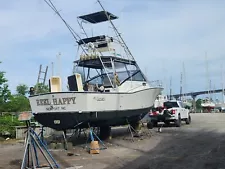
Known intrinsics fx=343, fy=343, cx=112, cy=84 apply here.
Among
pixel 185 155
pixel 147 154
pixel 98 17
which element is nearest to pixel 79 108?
pixel 147 154

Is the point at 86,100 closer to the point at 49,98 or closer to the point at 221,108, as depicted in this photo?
the point at 49,98

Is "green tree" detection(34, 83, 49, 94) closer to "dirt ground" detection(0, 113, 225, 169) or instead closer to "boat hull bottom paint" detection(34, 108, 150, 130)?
"boat hull bottom paint" detection(34, 108, 150, 130)

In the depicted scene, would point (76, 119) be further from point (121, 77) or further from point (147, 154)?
point (121, 77)

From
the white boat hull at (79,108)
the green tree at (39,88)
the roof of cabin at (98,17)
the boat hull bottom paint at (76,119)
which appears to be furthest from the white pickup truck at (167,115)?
the green tree at (39,88)

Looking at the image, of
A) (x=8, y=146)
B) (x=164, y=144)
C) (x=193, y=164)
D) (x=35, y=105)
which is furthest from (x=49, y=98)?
(x=193, y=164)

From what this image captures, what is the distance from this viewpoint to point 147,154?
40.8 feet

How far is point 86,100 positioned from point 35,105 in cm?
Result: 247

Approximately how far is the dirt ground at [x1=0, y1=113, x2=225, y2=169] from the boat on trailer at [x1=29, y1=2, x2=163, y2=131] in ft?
4.17

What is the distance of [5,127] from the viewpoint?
19094mm

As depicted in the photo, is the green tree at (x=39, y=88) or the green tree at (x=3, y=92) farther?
the green tree at (x=3, y=92)

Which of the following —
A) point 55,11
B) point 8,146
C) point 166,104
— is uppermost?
point 55,11

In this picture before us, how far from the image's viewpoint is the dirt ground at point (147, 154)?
10.5m

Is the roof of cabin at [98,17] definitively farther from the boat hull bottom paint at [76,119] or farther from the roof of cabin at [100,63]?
the boat hull bottom paint at [76,119]

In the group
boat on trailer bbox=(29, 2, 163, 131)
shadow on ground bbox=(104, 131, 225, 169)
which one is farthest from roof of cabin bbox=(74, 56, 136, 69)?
shadow on ground bbox=(104, 131, 225, 169)
